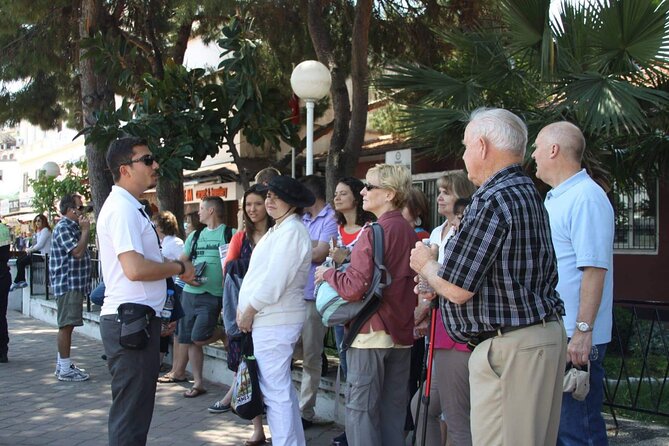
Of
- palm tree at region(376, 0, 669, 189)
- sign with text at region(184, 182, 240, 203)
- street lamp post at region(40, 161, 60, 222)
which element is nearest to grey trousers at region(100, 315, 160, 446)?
palm tree at region(376, 0, 669, 189)

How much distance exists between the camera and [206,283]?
271 inches

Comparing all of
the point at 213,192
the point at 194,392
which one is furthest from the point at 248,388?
the point at 213,192

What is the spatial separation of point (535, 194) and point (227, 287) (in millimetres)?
3363

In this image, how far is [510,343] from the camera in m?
2.78

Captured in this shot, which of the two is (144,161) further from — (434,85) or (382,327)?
(434,85)

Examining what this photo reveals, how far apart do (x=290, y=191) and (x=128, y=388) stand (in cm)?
167

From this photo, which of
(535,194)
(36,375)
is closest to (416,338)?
(535,194)

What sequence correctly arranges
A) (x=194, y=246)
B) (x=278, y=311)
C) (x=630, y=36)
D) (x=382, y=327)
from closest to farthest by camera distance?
(x=382, y=327) < (x=278, y=311) < (x=630, y=36) < (x=194, y=246)

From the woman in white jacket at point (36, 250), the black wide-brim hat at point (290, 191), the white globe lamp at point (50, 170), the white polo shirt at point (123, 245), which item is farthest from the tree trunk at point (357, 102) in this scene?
the white globe lamp at point (50, 170)

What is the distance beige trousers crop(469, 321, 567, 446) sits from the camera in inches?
109

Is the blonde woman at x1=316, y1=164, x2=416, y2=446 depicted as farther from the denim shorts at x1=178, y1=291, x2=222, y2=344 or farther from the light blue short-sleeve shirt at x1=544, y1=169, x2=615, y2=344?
the denim shorts at x1=178, y1=291, x2=222, y2=344

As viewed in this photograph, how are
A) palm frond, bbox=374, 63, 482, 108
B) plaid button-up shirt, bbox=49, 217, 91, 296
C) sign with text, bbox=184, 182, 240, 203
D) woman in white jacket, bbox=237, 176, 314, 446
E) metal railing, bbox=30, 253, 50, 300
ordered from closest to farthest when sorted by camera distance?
woman in white jacket, bbox=237, 176, 314, 446, palm frond, bbox=374, 63, 482, 108, plaid button-up shirt, bbox=49, 217, 91, 296, metal railing, bbox=30, 253, 50, 300, sign with text, bbox=184, 182, 240, 203

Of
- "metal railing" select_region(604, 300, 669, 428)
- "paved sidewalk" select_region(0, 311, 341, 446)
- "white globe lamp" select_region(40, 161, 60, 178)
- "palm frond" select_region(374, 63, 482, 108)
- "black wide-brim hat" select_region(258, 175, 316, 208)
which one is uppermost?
"white globe lamp" select_region(40, 161, 60, 178)

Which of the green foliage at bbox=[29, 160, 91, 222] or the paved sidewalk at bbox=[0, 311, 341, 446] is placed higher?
the green foliage at bbox=[29, 160, 91, 222]
